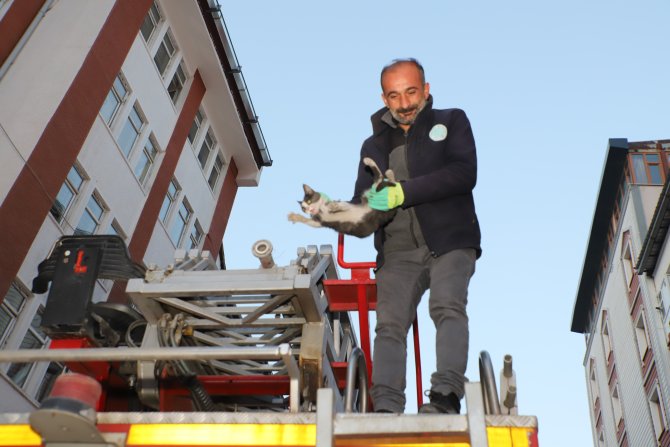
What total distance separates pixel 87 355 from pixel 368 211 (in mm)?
1977

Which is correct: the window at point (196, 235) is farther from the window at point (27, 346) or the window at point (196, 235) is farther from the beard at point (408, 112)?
the beard at point (408, 112)

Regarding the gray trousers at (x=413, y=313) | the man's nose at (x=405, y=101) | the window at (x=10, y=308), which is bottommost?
the gray trousers at (x=413, y=313)

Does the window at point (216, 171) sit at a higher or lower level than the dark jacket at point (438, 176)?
higher

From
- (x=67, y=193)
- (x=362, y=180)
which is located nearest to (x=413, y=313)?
(x=362, y=180)

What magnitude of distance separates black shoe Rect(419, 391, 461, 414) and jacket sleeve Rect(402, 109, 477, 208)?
3.82 ft

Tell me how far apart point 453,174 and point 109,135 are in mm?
14390

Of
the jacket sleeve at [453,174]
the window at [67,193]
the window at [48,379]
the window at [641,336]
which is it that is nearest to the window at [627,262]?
the window at [641,336]

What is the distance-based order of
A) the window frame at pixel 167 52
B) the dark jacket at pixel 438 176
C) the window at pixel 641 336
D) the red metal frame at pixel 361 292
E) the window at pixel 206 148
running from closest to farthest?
the dark jacket at pixel 438 176
the red metal frame at pixel 361 292
the window frame at pixel 167 52
the window at pixel 206 148
the window at pixel 641 336

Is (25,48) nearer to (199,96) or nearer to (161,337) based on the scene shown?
(199,96)

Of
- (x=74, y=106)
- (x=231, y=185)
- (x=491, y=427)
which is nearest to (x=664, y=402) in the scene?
(x=231, y=185)

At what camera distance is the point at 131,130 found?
18828 mm

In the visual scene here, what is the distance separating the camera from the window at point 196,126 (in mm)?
23000

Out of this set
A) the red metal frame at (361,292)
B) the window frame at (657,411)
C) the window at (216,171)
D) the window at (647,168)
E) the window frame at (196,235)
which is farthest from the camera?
the window at (647,168)

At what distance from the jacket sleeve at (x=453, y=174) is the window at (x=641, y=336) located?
2691 centimetres
